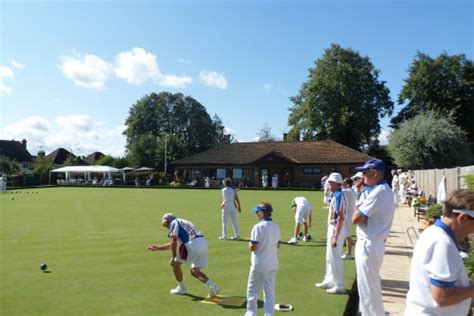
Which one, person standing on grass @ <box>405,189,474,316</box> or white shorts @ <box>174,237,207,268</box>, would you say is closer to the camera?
person standing on grass @ <box>405,189,474,316</box>

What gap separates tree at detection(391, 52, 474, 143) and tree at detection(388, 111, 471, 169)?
9876 mm

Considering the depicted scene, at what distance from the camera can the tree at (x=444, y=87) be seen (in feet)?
159

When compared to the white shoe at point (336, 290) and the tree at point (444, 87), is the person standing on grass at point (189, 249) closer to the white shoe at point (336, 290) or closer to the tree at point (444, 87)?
the white shoe at point (336, 290)

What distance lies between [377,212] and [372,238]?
308 millimetres

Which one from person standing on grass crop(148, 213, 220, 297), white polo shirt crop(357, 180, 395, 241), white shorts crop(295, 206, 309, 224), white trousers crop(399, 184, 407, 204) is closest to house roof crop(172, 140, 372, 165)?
white trousers crop(399, 184, 407, 204)

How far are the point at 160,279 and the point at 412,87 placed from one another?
48.6 metres

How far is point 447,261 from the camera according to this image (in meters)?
2.68

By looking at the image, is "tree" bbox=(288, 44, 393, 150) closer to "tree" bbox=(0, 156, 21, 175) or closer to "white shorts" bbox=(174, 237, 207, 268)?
"tree" bbox=(0, 156, 21, 175)

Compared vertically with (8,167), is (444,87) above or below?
above

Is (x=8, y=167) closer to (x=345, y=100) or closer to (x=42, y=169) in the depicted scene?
(x=42, y=169)

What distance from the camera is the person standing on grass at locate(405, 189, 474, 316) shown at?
8.82ft

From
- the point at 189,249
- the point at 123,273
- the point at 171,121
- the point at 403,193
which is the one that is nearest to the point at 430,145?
the point at 403,193

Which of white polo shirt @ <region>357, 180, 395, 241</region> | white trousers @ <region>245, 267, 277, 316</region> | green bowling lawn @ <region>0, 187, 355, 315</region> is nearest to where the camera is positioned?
white polo shirt @ <region>357, 180, 395, 241</region>

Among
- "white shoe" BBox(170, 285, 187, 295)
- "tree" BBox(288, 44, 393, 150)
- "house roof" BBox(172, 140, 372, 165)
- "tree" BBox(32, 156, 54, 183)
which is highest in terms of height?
"tree" BBox(288, 44, 393, 150)
